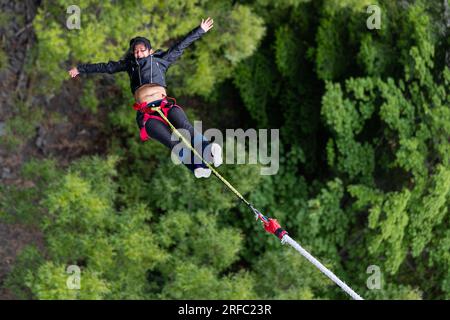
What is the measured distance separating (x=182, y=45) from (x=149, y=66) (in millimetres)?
382

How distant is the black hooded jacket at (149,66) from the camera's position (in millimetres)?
7242

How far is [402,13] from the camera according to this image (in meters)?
12.8

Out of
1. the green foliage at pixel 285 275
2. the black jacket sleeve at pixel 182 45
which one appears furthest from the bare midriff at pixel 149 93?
A: the green foliage at pixel 285 275

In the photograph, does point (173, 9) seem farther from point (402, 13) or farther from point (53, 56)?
point (402, 13)

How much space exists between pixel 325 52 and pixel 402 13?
1.43 metres

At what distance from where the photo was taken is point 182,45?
7.30m

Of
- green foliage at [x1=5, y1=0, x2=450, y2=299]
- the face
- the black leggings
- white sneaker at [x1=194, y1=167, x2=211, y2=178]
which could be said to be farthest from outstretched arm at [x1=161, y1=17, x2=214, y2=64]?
green foliage at [x1=5, y1=0, x2=450, y2=299]

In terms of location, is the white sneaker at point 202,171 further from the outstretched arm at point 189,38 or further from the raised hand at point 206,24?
the raised hand at point 206,24

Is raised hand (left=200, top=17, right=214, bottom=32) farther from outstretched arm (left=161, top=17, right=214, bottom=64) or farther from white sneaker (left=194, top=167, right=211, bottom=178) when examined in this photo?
white sneaker (left=194, top=167, right=211, bottom=178)

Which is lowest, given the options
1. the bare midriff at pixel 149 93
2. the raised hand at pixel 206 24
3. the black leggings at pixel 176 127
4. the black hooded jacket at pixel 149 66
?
the black leggings at pixel 176 127

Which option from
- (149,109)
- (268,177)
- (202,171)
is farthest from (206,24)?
(268,177)

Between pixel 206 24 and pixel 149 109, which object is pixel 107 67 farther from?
pixel 206 24

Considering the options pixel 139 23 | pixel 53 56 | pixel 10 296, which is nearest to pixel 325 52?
pixel 139 23

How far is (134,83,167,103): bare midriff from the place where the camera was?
725cm
